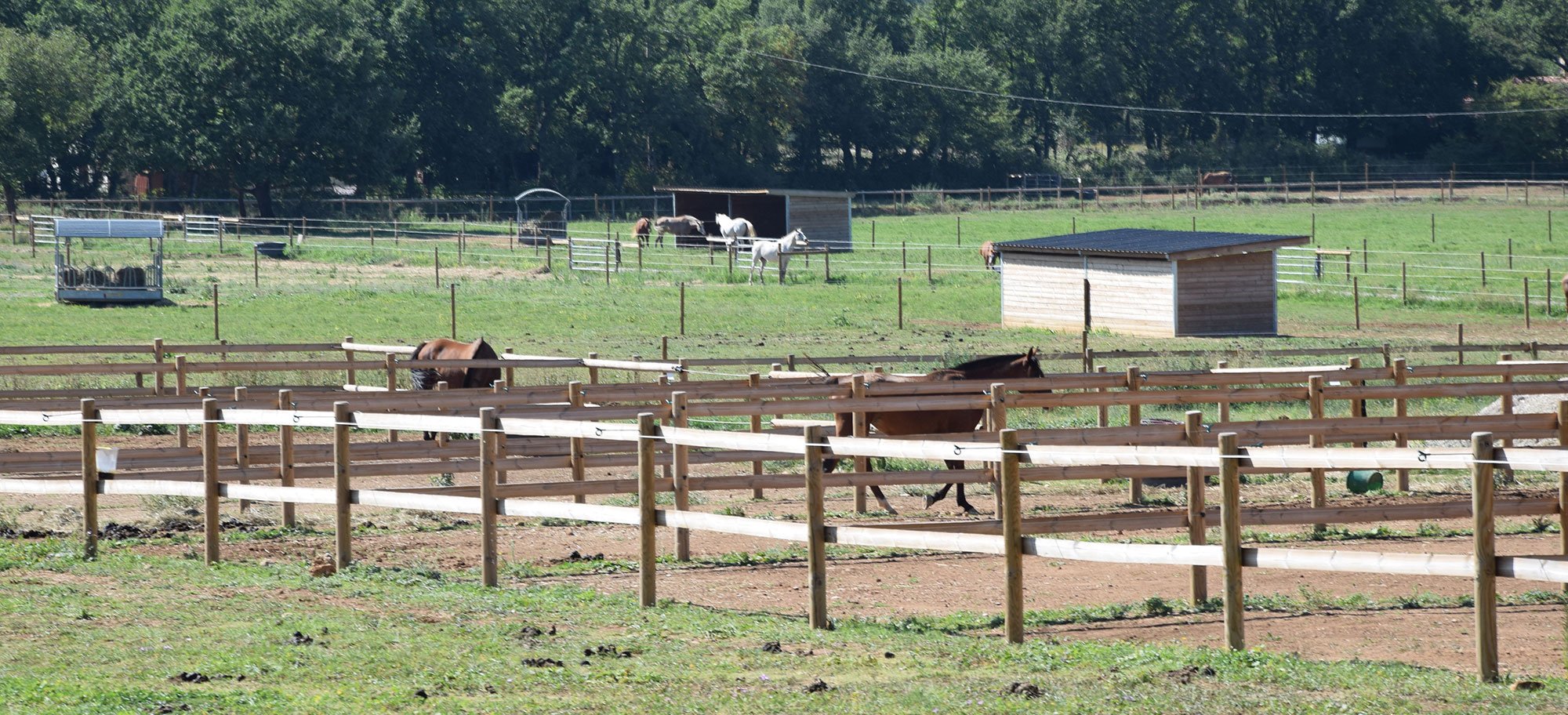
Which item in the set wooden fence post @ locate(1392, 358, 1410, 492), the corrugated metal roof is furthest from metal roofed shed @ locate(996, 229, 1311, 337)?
the corrugated metal roof

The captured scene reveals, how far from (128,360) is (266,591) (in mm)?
19592

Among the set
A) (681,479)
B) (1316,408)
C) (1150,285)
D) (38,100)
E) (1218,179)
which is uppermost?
(38,100)

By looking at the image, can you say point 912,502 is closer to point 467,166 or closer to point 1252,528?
point 1252,528

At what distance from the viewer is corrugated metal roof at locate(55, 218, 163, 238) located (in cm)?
3888

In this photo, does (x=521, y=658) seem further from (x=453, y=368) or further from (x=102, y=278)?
(x=102, y=278)

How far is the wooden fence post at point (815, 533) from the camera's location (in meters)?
8.05

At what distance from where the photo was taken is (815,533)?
26.6 ft

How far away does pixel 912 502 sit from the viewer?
14.3m

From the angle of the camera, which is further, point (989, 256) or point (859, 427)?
point (989, 256)

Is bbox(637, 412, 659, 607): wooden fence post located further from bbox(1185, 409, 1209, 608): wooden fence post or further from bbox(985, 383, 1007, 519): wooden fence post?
bbox(985, 383, 1007, 519): wooden fence post

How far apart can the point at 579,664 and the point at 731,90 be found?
81.9 meters

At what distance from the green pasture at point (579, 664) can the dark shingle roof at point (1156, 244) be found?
24346 millimetres

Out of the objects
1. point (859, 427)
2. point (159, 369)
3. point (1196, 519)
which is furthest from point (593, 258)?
Answer: point (1196, 519)

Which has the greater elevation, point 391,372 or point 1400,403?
point 391,372
